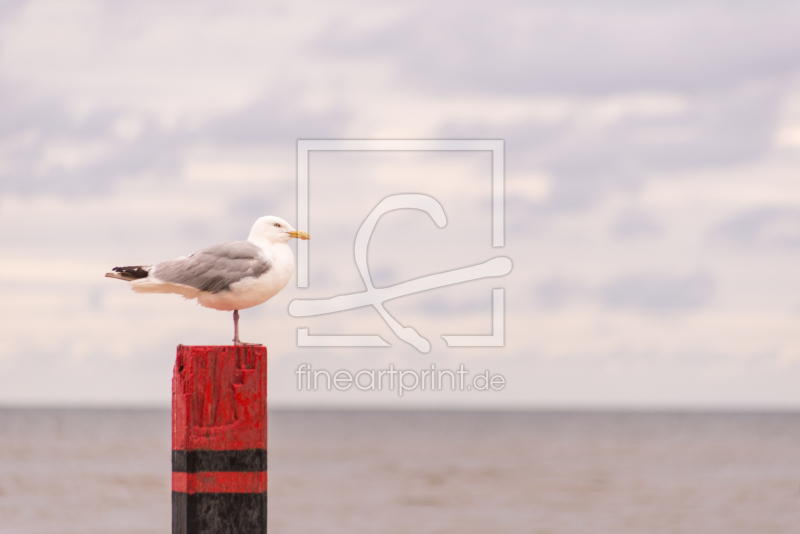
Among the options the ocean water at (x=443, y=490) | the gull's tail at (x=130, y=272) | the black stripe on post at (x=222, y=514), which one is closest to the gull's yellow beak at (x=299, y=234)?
the gull's tail at (x=130, y=272)

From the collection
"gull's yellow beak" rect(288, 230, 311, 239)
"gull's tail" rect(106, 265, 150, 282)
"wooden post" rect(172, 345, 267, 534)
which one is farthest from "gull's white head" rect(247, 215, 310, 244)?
"wooden post" rect(172, 345, 267, 534)

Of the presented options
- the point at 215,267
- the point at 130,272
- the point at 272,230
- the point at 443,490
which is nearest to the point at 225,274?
the point at 215,267

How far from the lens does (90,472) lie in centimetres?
3272

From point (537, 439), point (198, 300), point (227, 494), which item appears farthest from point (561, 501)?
point (537, 439)

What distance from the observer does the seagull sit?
692 cm

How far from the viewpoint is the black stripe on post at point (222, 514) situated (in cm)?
484

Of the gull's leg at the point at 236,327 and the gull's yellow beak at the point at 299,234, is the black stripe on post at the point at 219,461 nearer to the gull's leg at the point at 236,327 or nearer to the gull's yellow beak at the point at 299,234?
the gull's leg at the point at 236,327

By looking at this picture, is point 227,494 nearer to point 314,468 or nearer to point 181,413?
point 181,413

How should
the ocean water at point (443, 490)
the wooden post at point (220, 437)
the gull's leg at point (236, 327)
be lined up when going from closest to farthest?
1. the wooden post at point (220, 437)
2. the gull's leg at point (236, 327)
3. the ocean water at point (443, 490)

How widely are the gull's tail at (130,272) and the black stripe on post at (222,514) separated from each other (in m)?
2.33

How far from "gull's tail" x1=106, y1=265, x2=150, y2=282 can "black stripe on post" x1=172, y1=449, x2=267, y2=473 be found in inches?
88.1

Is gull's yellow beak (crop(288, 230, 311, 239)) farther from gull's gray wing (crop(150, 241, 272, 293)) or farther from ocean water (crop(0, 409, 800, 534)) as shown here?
ocean water (crop(0, 409, 800, 534))

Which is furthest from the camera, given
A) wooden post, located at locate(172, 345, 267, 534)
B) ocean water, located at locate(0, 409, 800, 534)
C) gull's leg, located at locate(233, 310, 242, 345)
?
ocean water, located at locate(0, 409, 800, 534)

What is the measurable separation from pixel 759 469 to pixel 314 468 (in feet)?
60.5
